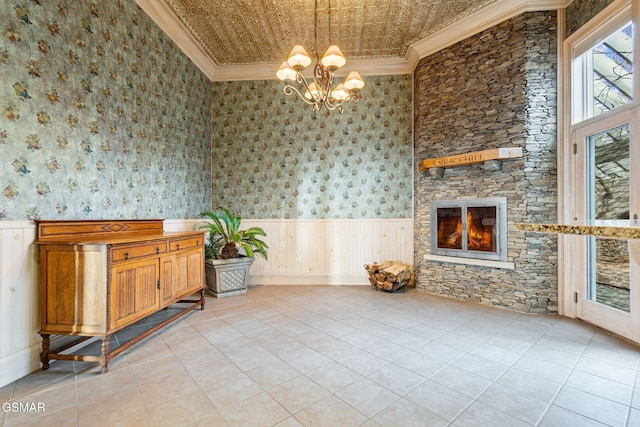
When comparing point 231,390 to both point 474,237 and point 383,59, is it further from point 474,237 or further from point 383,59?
point 383,59

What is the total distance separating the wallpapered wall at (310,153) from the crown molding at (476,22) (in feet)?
1.82

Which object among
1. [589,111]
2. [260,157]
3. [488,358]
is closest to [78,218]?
[260,157]

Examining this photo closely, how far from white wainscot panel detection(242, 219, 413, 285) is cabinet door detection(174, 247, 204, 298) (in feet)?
4.81

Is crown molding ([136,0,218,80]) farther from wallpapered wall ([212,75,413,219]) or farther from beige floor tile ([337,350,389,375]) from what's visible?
beige floor tile ([337,350,389,375])

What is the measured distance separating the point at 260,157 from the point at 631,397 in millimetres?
4622

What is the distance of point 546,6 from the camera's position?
126 inches

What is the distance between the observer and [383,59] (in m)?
4.50

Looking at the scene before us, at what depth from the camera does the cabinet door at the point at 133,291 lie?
208 cm

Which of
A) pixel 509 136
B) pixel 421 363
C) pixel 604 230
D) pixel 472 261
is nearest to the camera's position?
pixel 604 230

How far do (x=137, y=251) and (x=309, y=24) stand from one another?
3.41 metres

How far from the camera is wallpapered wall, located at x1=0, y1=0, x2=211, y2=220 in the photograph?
1955 mm

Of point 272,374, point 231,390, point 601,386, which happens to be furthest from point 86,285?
point 601,386

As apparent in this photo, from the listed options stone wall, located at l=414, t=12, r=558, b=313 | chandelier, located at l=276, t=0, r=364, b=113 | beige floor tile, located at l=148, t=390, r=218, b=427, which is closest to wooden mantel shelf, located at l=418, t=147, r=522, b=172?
stone wall, located at l=414, t=12, r=558, b=313

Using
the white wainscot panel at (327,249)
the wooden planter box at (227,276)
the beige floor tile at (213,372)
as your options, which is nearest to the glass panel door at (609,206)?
the white wainscot panel at (327,249)
